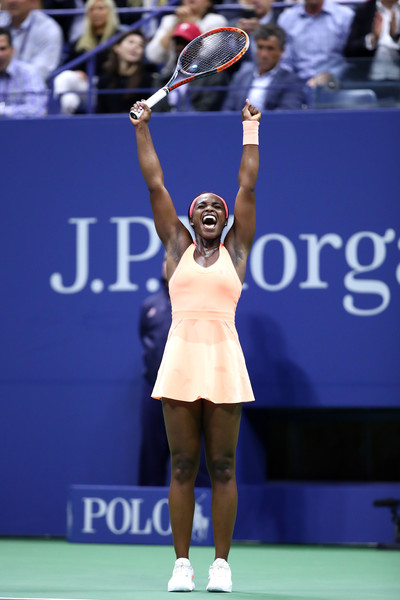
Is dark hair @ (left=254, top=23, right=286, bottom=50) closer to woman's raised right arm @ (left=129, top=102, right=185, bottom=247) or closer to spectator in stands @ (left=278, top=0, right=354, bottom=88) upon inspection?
spectator in stands @ (left=278, top=0, right=354, bottom=88)

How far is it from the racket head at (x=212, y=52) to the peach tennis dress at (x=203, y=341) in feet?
3.27

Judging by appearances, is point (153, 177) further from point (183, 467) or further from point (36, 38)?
point (36, 38)

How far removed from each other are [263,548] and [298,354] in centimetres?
128

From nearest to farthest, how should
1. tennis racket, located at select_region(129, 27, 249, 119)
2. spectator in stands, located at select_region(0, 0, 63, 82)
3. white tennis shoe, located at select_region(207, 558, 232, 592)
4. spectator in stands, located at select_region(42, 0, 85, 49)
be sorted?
1. white tennis shoe, located at select_region(207, 558, 232, 592)
2. tennis racket, located at select_region(129, 27, 249, 119)
3. spectator in stands, located at select_region(0, 0, 63, 82)
4. spectator in stands, located at select_region(42, 0, 85, 49)

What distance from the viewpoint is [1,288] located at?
7500 mm

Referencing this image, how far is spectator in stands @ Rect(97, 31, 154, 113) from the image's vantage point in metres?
7.74

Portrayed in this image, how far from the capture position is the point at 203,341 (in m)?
4.73

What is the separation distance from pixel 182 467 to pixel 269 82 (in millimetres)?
3589

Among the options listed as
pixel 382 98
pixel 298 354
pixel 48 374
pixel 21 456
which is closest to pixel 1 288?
pixel 48 374

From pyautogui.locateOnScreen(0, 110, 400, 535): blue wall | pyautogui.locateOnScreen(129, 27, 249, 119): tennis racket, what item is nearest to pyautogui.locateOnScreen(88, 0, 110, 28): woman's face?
pyautogui.locateOnScreen(0, 110, 400, 535): blue wall

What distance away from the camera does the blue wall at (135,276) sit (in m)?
7.08

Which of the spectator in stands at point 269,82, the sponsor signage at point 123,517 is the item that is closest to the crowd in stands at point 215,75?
the spectator in stands at point 269,82

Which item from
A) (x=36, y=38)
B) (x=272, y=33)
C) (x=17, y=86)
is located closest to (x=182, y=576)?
(x=272, y=33)

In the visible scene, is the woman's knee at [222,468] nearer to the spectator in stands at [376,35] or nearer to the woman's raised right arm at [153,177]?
the woman's raised right arm at [153,177]
